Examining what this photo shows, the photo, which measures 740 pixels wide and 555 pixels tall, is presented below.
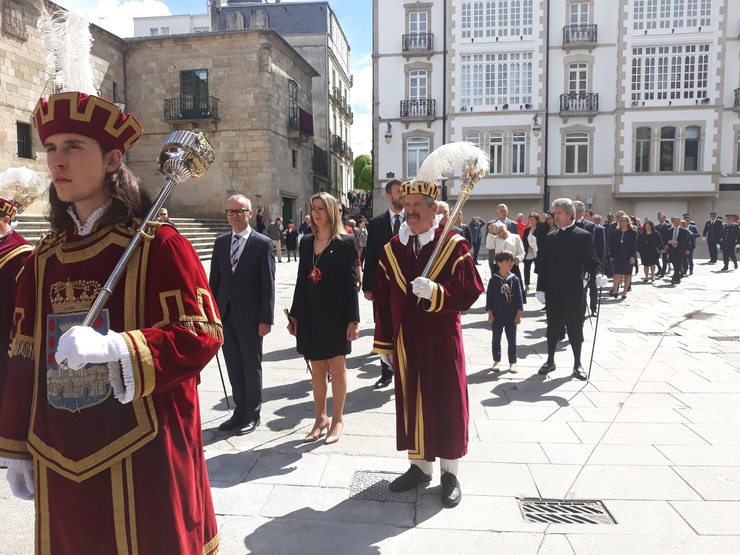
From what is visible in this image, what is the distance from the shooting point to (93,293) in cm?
189

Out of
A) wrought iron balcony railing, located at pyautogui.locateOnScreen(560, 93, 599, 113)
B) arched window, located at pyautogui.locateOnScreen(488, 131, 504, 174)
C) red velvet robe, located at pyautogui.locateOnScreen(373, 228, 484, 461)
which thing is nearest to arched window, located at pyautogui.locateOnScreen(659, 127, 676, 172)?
wrought iron balcony railing, located at pyautogui.locateOnScreen(560, 93, 599, 113)

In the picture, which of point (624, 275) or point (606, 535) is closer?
point (606, 535)

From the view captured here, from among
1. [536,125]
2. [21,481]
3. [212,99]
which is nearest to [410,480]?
[21,481]

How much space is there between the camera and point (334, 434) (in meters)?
4.54

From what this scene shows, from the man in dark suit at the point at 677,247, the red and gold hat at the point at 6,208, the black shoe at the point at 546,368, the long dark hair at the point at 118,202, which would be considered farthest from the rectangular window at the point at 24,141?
the man in dark suit at the point at 677,247

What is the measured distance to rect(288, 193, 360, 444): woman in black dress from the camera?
4461 mm

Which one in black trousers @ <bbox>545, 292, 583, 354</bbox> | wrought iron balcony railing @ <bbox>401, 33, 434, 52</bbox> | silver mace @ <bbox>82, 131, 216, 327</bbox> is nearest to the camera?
silver mace @ <bbox>82, 131, 216, 327</bbox>

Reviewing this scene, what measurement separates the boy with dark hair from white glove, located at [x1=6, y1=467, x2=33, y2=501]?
524cm

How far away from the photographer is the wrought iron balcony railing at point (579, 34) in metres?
28.9

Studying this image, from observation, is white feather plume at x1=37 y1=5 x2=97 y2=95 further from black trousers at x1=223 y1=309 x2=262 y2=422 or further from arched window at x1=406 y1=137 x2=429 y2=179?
arched window at x1=406 y1=137 x2=429 y2=179

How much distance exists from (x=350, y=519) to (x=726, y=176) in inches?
1311

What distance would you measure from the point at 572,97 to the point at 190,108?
1924cm

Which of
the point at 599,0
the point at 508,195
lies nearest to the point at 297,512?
the point at 508,195

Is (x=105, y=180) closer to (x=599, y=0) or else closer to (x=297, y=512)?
(x=297, y=512)
